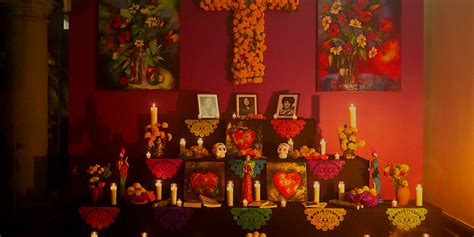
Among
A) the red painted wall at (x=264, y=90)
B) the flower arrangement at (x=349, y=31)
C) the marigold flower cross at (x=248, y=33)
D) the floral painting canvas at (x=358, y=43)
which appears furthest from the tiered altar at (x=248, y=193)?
the flower arrangement at (x=349, y=31)

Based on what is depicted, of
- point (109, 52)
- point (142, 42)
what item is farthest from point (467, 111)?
point (109, 52)

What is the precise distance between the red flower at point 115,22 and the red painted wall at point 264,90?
22 cm

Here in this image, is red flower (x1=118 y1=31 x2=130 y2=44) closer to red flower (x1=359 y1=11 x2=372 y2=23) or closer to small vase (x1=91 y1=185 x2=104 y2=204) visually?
small vase (x1=91 y1=185 x2=104 y2=204)

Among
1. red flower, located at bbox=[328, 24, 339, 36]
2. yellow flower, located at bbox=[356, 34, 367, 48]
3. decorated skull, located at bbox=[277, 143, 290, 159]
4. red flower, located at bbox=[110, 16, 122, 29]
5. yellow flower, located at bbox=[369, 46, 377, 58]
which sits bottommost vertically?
decorated skull, located at bbox=[277, 143, 290, 159]

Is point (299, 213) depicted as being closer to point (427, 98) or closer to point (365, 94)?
point (365, 94)

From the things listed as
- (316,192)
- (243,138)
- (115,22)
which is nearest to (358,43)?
(243,138)

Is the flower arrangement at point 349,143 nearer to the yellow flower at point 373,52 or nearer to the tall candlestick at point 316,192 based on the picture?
the tall candlestick at point 316,192

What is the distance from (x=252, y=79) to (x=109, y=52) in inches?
63.1

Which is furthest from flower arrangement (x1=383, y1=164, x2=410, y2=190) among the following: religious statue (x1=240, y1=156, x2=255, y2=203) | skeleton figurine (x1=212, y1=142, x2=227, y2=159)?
skeleton figurine (x1=212, y1=142, x2=227, y2=159)

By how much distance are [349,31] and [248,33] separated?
1120 millimetres

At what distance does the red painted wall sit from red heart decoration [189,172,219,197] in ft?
3.03

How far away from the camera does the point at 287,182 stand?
3.98 metres

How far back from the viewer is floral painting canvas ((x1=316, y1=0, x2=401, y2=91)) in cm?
466

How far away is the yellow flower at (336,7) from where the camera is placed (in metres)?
4.66
